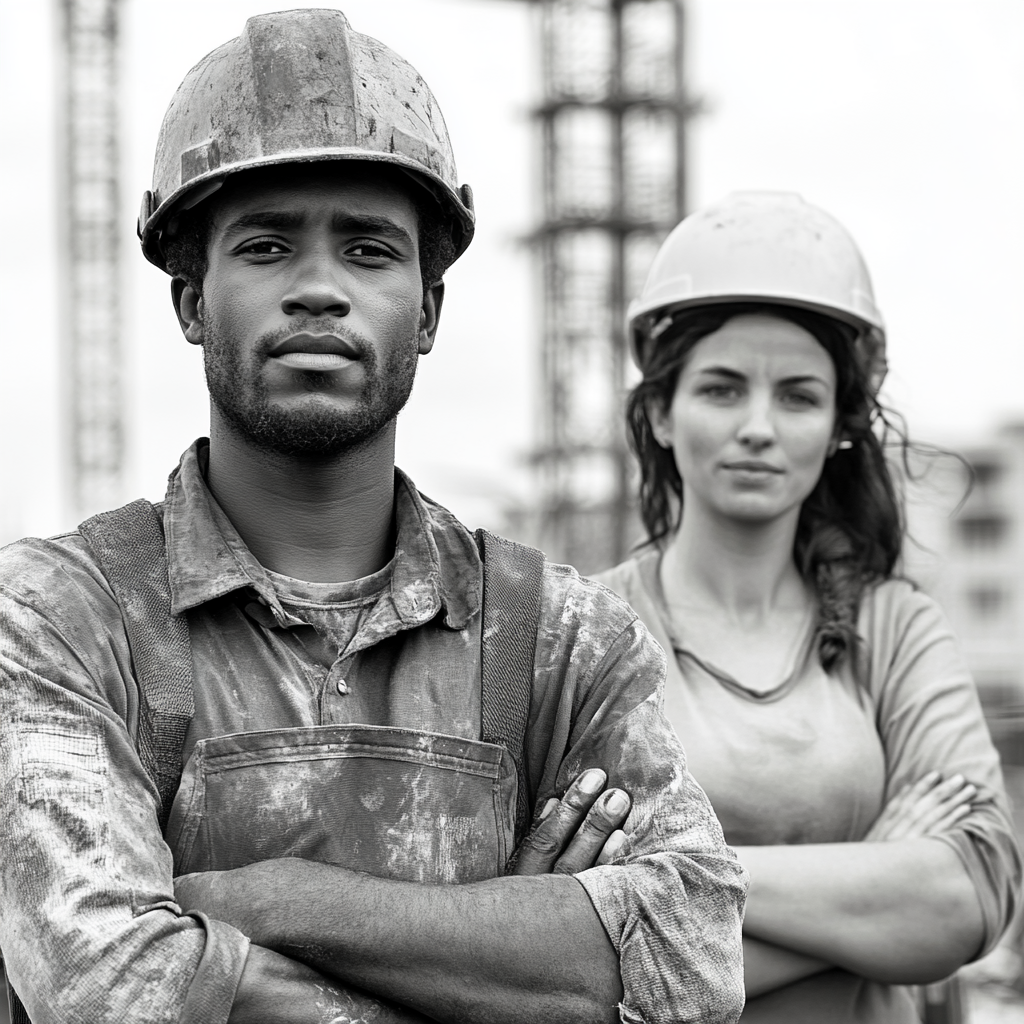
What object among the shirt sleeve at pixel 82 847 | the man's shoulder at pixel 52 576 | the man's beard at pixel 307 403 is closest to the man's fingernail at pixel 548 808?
the shirt sleeve at pixel 82 847

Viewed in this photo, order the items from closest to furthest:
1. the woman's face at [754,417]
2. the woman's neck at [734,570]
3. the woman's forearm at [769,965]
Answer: the woman's forearm at [769,965] → the woman's face at [754,417] → the woman's neck at [734,570]

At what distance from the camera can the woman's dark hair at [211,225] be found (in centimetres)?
283

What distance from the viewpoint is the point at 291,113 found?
274cm

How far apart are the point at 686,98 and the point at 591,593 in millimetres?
34291

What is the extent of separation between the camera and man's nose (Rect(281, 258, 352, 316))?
2.70 meters

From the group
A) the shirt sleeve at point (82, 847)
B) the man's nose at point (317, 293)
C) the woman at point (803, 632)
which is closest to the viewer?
the shirt sleeve at point (82, 847)

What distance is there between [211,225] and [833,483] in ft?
7.55

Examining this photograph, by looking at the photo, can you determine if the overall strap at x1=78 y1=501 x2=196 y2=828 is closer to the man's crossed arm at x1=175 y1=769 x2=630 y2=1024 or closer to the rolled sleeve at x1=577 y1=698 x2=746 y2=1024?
the man's crossed arm at x1=175 y1=769 x2=630 y2=1024

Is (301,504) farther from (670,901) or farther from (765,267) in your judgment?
(765,267)

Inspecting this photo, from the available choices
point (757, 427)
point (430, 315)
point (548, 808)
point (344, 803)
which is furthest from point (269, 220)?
point (757, 427)

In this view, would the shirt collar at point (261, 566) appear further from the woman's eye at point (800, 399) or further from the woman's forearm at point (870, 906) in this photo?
the woman's eye at point (800, 399)

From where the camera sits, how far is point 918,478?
15.9ft

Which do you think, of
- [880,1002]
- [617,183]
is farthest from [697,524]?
[617,183]

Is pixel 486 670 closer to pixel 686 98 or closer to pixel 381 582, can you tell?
pixel 381 582
